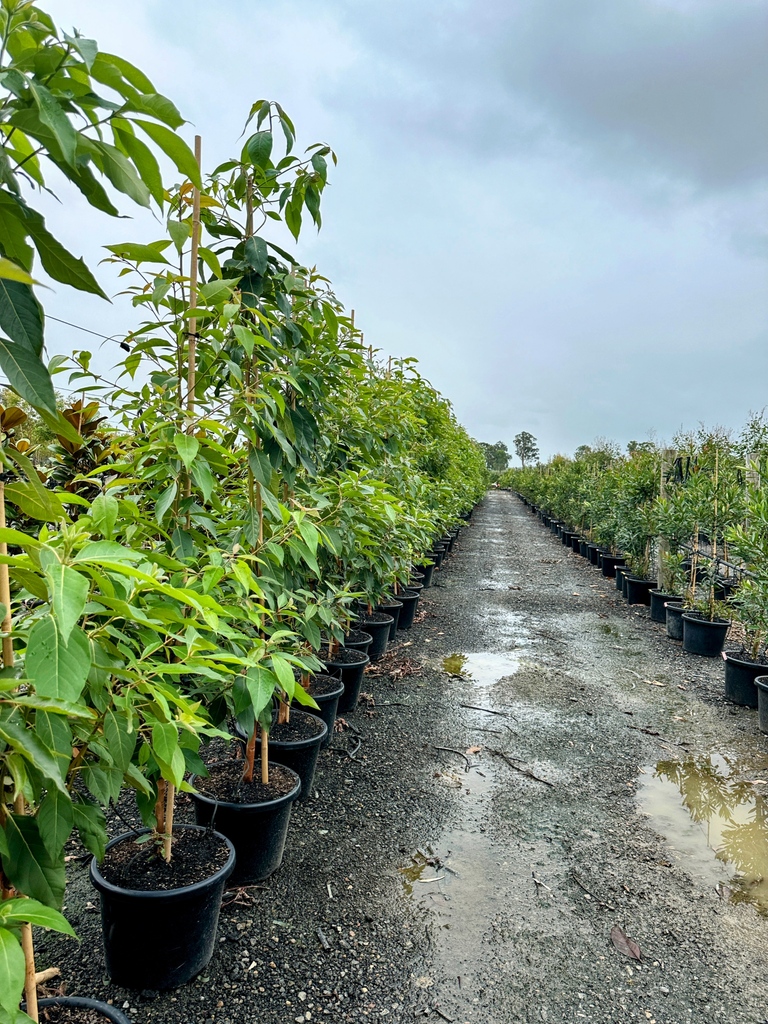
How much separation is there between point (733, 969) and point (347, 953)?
124 cm

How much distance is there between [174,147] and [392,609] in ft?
17.8

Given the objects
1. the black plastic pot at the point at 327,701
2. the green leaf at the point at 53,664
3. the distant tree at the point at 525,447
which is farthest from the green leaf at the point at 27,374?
the distant tree at the point at 525,447

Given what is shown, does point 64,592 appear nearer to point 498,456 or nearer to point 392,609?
point 392,609

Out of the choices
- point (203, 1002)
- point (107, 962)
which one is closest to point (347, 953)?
point (203, 1002)

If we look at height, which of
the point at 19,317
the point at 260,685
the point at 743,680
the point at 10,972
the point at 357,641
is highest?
the point at 19,317

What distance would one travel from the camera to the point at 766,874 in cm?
267

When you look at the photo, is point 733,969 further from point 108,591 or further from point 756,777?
point 108,591

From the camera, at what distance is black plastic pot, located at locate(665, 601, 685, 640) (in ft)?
22.0

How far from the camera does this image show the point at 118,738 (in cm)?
119

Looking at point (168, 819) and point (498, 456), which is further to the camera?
point (498, 456)

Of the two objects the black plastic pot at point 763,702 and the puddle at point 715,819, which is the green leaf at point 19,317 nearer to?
the puddle at point 715,819

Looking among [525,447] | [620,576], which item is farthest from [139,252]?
[525,447]

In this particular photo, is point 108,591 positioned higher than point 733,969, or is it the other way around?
point 108,591

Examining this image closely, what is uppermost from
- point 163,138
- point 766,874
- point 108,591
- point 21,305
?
point 163,138
